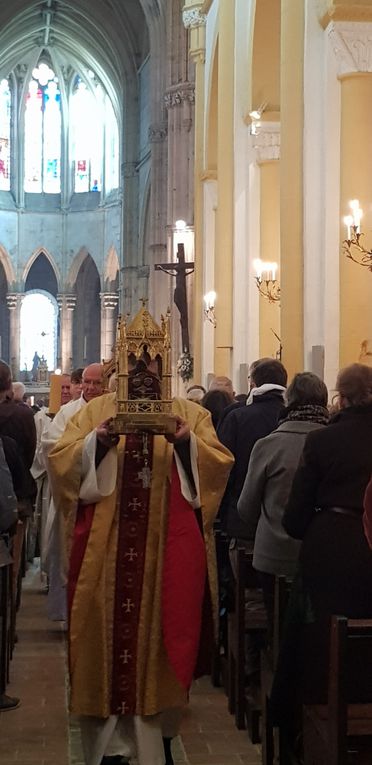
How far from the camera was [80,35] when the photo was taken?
143 feet

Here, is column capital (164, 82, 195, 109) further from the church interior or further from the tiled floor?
Result: the tiled floor

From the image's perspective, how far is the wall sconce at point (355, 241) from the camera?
1008 cm

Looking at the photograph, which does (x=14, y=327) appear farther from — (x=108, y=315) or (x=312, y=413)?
(x=312, y=413)

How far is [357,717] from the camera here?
3891 mm

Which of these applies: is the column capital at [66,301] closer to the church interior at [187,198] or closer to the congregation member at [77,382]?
the church interior at [187,198]

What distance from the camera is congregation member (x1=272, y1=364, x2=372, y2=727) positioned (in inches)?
180

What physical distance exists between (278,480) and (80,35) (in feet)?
132

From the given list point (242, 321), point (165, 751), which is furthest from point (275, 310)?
point (165, 751)

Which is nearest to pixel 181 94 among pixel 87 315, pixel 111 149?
pixel 111 149

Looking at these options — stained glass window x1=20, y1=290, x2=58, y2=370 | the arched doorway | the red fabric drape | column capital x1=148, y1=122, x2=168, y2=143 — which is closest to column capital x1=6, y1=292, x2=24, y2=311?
stained glass window x1=20, y1=290, x2=58, y2=370

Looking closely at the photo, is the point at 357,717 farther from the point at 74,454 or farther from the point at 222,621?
the point at 222,621

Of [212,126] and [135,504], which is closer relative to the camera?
[135,504]

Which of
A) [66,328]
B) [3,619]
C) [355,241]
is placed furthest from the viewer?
[66,328]

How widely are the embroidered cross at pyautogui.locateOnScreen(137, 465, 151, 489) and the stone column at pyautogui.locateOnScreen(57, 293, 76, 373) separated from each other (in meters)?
40.5
